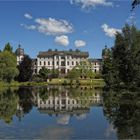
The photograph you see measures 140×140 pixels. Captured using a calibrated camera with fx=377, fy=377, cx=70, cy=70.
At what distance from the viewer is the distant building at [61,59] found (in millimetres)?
164875

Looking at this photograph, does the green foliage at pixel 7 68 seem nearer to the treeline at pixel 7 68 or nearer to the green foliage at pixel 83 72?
the treeline at pixel 7 68

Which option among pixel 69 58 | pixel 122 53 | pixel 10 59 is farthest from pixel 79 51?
pixel 122 53

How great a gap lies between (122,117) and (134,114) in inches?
59.4

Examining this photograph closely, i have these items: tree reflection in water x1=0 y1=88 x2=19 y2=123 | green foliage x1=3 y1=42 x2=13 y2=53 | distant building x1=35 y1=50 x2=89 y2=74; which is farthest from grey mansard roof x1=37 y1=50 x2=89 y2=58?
tree reflection in water x1=0 y1=88 x2=19 y2=123

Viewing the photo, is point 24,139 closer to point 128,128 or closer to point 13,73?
point 128,128

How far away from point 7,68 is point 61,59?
7034 centimetres

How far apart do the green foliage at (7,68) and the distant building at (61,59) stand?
63.1 m

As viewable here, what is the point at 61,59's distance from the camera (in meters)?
166

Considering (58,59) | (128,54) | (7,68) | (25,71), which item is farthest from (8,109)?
(58,59)

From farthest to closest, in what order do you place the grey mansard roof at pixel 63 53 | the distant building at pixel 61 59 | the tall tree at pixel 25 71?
the grey mansard roof at pixel 63 53
the distant building at pixel 61 59
the tall tree at pixel 25 71

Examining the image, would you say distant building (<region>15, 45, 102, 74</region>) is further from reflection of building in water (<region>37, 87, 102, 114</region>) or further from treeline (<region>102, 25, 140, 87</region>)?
reflection of building in water (<region>37, 87, 102, 114</region>)

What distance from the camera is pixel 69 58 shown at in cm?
16650

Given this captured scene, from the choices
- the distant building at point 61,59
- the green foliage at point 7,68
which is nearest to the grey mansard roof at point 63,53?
the distant building at point 61,59

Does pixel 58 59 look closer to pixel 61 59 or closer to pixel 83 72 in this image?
pixel 61 59
